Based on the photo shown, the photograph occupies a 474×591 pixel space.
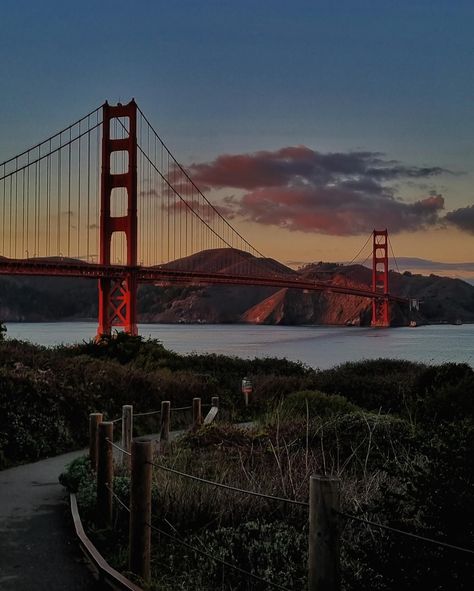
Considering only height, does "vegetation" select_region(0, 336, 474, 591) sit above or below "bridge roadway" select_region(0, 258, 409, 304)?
below

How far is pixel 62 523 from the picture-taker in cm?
775

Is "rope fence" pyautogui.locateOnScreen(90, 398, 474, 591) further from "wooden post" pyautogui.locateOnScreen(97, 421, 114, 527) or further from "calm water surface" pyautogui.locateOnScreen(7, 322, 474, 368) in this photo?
"calm water surface" pyautogui.locateOnScreen(7, 322, 474, 368)

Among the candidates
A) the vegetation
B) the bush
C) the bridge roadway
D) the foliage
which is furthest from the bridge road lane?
the bridge roadway

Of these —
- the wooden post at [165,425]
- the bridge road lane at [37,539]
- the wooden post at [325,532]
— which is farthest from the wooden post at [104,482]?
the wooden post at [325,532]

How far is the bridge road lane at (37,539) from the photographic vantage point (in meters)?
5.97

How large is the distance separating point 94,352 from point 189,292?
122 metres

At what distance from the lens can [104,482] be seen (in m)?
7.51

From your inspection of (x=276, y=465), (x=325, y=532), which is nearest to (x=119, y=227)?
(x=276, y=465)

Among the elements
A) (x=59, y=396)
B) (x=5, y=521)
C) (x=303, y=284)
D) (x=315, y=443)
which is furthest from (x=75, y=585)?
(x=303, y=284)

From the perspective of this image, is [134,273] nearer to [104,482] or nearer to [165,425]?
[165,425]

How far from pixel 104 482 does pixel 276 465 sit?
2.26 metres

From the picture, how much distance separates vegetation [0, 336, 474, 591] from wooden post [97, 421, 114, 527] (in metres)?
0.18

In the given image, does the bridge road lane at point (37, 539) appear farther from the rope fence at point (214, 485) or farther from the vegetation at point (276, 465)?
the rope fence at point (214, 485)

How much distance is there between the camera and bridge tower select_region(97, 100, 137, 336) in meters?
46.2
